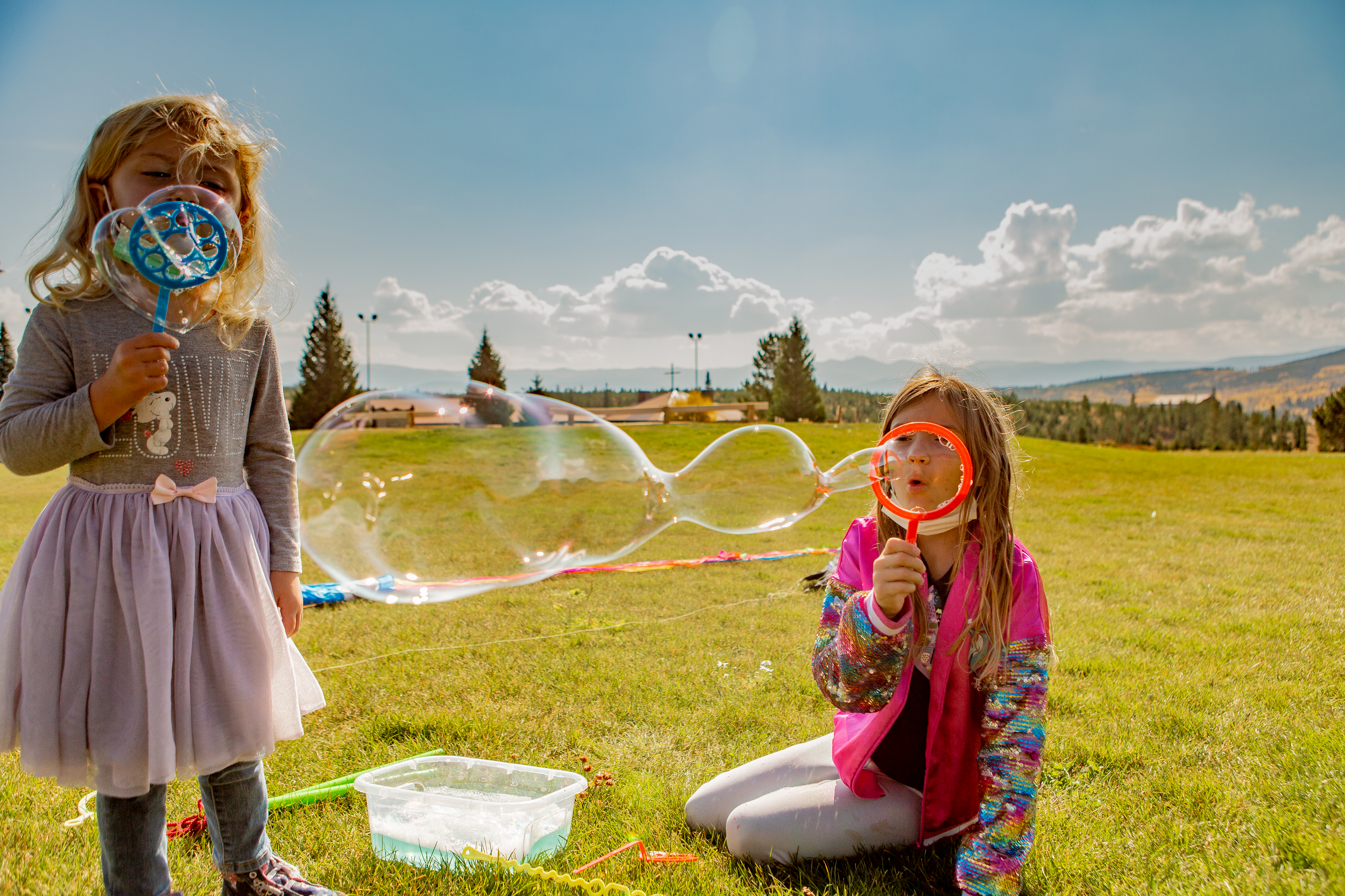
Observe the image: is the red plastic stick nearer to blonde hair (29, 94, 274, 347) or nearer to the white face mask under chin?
the white face mask under chin

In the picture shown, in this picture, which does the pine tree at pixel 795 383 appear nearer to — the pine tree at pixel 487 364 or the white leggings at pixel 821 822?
the pine tree at pixel 487 364

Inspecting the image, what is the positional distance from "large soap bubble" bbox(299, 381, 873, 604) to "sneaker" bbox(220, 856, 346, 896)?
43.2 inches

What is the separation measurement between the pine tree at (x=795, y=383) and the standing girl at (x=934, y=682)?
43.2 m

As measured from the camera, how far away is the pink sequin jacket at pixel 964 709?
5.89ft

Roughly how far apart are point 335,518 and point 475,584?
0.75 m

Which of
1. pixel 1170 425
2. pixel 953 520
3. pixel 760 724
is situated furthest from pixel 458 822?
pixel 1170 425

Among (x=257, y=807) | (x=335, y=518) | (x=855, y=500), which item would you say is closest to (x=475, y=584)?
(x=335, y=518)

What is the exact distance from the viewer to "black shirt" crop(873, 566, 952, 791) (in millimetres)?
2080

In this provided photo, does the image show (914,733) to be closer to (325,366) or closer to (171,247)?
(171,247)

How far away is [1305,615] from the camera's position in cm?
471

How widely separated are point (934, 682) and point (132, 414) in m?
2.11

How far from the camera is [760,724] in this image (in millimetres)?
3145

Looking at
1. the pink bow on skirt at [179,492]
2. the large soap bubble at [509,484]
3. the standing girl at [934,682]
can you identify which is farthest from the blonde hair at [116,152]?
the standing girl at [934,682]

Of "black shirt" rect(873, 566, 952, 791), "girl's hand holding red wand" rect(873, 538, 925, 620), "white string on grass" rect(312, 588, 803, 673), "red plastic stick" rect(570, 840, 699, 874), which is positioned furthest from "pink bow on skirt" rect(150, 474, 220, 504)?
"white string on grass" rect(312, 588, 803, 673)
